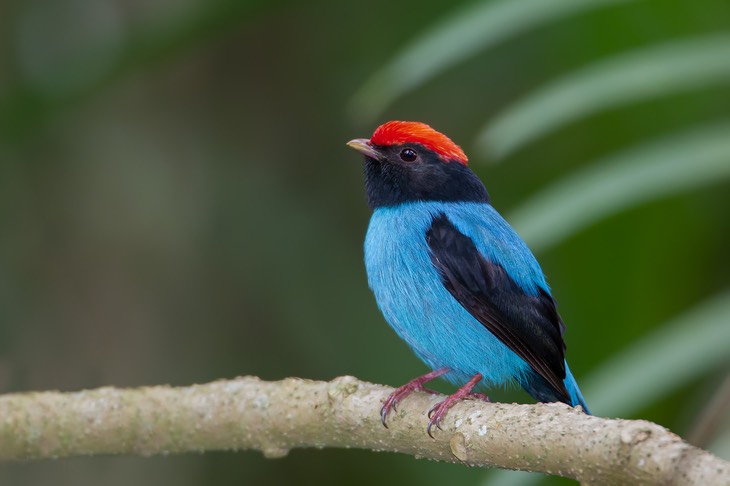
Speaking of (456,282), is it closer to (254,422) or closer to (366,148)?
(366,148)

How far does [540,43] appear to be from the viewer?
6285 millimetres

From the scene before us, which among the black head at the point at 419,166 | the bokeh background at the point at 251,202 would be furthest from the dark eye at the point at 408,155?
the bokeh background at the point at 251,202

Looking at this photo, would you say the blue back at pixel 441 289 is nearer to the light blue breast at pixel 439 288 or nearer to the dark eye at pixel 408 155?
the light blue breast at pixel 439 288

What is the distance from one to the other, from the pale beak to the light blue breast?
0.76 ft

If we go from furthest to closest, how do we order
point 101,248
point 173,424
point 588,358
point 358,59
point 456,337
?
1. point 358,59
2. point 101,248
3. point 588,358
4. point 456,337
5. point 173,424

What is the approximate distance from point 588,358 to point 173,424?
1839 mm

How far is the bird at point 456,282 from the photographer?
3221mm

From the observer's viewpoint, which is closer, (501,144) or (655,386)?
(655,386)

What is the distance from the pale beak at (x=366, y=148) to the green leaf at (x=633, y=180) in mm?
983

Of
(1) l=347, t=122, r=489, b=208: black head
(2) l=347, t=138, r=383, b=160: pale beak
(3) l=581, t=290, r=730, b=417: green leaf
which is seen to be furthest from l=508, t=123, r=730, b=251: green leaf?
(2) l=347, t=138, r=383, b=160: pale beak

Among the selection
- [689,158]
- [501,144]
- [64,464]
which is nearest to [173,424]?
[501,144]

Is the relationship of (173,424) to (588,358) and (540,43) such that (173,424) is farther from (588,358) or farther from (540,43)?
(540,43)

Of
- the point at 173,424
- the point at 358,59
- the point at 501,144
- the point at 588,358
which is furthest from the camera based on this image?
the point at 358,59

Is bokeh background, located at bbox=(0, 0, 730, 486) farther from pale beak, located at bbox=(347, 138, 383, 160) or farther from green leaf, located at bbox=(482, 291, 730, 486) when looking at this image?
green leaf, located at bbox=(482, 291, 730, 486)
